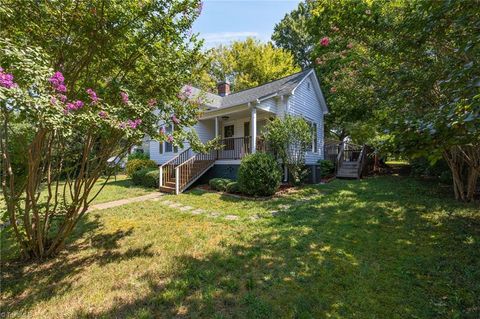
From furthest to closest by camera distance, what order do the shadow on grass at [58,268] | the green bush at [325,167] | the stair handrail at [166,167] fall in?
1. the green bush at [325,167]
2. the stair handrail at [166,167]
3. the shadow on grass at [58,268]

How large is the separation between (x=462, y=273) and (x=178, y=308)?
12.6 feet

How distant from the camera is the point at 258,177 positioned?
8461 millimetres

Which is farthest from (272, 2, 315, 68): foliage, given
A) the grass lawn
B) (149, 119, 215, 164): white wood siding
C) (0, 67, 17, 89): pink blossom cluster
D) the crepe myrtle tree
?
Answer: (0, 67, 17, 89): pink blossom cluster

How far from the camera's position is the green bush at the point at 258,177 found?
8453mm

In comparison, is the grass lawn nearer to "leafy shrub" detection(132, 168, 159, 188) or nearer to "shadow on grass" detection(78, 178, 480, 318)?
"shadow on grass" detection(78, 178, 480, 318)

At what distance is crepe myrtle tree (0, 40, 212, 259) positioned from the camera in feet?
8.46

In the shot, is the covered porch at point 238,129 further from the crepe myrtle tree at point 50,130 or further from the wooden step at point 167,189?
the crepe myrtle tree at point 50,130

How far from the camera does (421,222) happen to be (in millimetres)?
5410

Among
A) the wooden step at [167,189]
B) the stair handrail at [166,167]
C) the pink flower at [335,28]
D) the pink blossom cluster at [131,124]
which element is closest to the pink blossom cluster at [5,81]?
the pink blossom cluster at [131,124]

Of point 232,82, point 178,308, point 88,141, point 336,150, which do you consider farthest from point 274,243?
point 232,82

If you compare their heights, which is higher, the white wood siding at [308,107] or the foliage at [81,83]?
the white wood siding at [308,107]

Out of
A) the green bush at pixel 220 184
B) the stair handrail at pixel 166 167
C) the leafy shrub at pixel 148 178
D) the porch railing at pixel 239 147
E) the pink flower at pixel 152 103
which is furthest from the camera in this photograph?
the leafy shrub at pixel 148 178

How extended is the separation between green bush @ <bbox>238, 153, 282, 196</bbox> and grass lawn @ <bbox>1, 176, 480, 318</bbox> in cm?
209

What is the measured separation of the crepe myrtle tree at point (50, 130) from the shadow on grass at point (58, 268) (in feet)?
0.92
